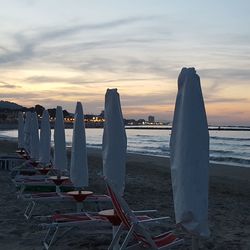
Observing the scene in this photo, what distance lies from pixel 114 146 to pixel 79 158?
1887 mm

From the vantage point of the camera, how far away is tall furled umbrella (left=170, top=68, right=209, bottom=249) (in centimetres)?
390

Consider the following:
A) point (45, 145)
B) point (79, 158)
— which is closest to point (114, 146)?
point (79, 158)

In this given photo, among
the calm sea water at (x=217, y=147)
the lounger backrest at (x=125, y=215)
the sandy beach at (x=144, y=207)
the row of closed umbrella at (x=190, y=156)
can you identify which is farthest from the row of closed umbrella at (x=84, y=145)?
the calm sea water at (x=217, y=147)

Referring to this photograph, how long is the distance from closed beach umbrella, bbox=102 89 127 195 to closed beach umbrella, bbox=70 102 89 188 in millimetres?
1713

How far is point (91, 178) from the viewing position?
1512cm

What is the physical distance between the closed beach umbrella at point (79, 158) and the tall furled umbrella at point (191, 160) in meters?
3.60

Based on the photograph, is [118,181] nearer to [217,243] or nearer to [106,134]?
[106,134]

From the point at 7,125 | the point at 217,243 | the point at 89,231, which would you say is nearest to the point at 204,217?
the point at 217,243

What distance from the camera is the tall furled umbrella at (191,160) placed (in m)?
3.90

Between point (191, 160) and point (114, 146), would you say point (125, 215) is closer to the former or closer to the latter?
point (114, 146)

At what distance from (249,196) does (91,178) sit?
5285 mm

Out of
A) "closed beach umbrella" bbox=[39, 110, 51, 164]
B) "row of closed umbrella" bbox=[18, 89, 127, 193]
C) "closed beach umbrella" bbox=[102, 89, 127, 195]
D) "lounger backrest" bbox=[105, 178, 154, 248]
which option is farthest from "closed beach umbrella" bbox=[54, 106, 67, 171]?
"lounger backrest" bbox=[105, 178, 154, 248]

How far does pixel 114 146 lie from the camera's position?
18.9 ft

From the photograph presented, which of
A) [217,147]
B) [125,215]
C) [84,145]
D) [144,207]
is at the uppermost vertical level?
[84,145]
